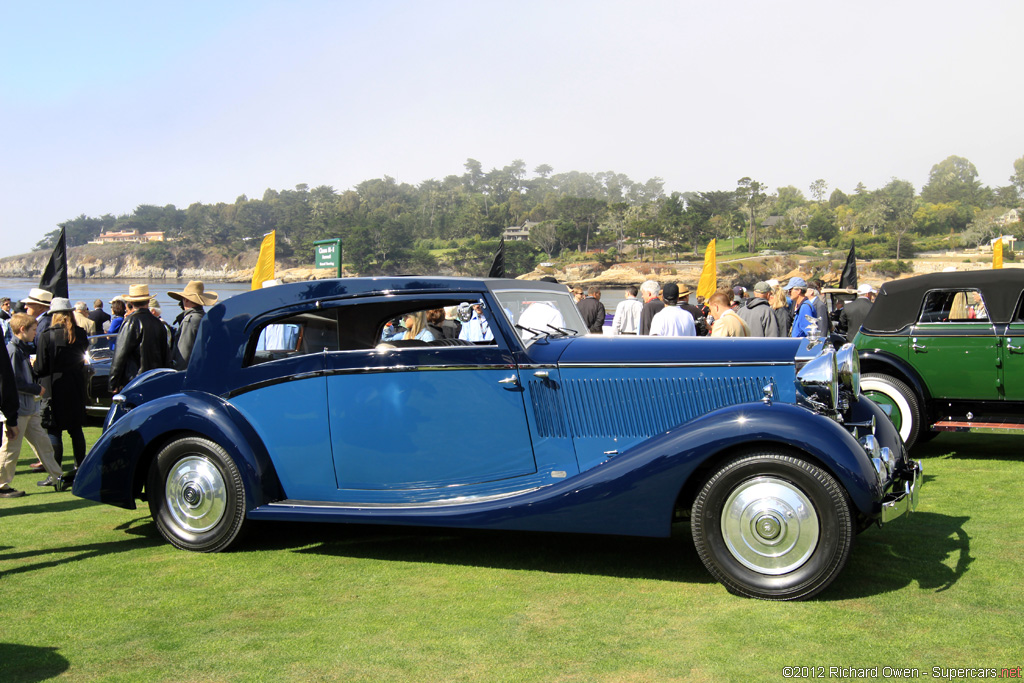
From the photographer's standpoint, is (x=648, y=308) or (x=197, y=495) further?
(x=648, y=308)

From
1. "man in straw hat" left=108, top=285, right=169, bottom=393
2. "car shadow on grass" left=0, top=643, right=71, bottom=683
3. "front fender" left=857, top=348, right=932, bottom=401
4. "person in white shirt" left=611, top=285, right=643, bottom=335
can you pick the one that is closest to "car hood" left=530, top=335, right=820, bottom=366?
"car shadow on grass" left=0, top=643, right=71, bottom=683

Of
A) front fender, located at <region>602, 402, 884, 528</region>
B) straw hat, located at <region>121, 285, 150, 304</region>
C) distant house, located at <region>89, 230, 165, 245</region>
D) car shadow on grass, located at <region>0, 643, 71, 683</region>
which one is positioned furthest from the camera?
distant house, located at <region>89, 230, 165, 245</region>

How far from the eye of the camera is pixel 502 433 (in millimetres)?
4391

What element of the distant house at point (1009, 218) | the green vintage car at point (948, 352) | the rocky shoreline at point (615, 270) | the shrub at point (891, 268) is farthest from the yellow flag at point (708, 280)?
the distant house at point (1009, 218)

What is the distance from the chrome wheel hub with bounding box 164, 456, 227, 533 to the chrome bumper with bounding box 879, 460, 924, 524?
3864mm

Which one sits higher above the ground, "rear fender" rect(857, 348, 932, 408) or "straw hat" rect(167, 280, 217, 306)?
"straw hat" rect(167, 280, 217, 306)

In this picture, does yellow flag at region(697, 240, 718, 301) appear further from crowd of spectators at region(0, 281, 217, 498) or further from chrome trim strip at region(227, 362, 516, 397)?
chrome trim strip at region(227, 362, 516, 397)

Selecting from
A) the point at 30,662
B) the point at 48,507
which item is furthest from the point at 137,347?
the point at 30,662

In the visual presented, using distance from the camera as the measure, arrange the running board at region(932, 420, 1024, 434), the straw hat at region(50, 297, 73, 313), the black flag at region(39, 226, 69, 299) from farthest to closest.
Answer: the black flag at region(39, 226, 69, 299) < the running board at region(932, 420, 1024, 434) < the straw hat at region(50, 297, 73, 313)

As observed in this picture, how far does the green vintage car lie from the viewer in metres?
7.36

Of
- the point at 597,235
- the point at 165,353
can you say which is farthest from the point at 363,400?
the point at 597,235

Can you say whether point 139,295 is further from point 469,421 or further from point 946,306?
point 946,306

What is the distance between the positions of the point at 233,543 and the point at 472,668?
2396mm

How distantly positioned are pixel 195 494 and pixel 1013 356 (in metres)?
7.37
